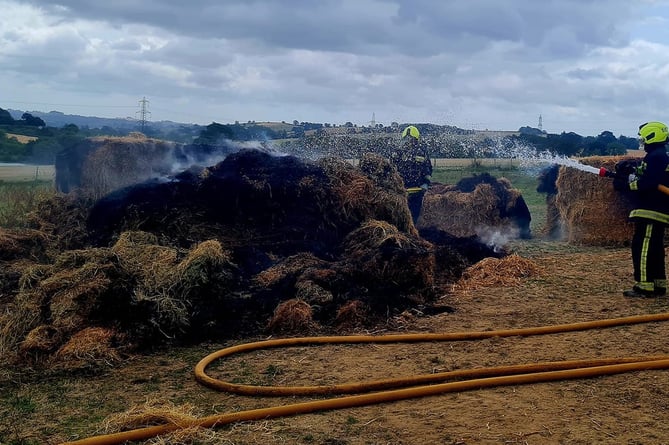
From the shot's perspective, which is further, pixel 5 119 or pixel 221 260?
pixel 5 119

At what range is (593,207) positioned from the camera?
457 inches

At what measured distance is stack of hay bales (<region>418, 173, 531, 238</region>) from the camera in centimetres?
1297

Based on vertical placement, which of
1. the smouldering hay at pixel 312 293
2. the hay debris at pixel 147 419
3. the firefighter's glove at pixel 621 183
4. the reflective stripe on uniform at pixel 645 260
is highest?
the firefighter's glove at pixel 621 183

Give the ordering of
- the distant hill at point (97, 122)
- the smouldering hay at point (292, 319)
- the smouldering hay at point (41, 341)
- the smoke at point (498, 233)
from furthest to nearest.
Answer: the distant hill at point (97, 122) < the smoke at point (498, 233) < the smouldering hay at point (292, 319) < the smouldering hay at point (41, 341)

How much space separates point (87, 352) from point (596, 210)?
961 centimetres

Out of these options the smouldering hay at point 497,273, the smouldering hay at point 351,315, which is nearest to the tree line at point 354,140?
the smouldering hay at point 497,273

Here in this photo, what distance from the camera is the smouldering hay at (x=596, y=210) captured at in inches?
444

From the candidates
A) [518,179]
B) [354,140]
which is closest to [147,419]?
[354,140]

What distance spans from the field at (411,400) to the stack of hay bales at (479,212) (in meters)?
6.00

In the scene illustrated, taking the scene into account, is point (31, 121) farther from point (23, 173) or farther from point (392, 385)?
point (392, 385)

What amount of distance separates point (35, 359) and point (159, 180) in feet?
15.9

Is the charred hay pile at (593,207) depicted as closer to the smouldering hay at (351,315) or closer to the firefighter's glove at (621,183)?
the firefighter's glove at (621,183)

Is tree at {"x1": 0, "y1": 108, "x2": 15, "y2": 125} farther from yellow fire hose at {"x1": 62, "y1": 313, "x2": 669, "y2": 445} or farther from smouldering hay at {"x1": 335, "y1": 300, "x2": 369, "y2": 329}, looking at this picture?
yellow fire hose at {"x1": 62, "y1": 313, "x2": 669, "y2": 445}

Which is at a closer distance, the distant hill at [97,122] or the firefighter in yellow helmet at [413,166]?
the firefighter in yellow helmet at [413,166]
